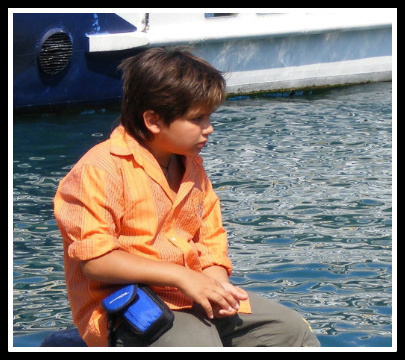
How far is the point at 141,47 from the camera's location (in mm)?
10000

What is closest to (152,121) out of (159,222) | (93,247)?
(159,222)

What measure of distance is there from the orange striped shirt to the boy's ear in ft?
0.22

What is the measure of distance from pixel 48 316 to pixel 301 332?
186cm

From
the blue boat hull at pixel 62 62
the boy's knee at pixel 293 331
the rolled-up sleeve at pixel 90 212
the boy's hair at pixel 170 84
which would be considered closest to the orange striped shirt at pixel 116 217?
the rolled-up sleeve at pixel 90 212

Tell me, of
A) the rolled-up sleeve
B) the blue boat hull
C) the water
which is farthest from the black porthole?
the rolled-up sleeve

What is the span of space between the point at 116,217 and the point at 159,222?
17 centimetres

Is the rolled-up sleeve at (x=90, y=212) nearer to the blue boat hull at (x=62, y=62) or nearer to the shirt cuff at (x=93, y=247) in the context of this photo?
the shirt cuff at (x=93, y=247)

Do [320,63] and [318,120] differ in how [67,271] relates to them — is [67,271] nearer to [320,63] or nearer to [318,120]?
[318,120]

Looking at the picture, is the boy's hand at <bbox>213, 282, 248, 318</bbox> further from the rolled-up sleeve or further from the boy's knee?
the rolled-up sleeve

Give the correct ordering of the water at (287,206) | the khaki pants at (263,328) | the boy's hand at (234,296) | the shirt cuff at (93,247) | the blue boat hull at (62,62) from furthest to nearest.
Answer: the blue boat hull at (62,62)
the water at (287,206)
the khaki pants at (263,328)
the boy's hand at (234,296)
the shirt cuff at (93,247)

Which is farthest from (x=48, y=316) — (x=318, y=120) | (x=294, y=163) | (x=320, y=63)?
(x=320, y=63)

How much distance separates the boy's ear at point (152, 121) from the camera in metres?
3.04

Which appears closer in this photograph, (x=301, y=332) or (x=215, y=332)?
(x=215, y=332)

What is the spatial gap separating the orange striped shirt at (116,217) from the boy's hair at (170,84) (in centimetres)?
14
